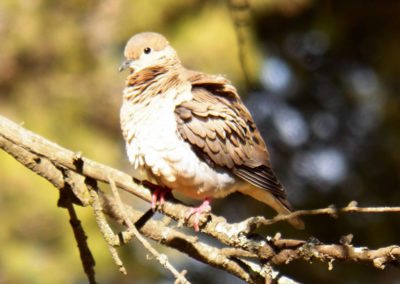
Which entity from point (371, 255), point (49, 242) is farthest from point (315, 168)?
point (371, 255)

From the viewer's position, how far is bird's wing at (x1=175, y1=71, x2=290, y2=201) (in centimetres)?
357

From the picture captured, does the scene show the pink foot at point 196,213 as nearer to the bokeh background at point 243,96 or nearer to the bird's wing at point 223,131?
the bird's wing at point 223,131

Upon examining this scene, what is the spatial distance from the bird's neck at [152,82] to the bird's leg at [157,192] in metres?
0.43

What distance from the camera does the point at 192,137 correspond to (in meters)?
3.54

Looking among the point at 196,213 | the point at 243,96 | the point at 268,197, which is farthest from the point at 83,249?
the point at 243,96

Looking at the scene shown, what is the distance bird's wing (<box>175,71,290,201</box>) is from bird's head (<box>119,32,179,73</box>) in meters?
0.23

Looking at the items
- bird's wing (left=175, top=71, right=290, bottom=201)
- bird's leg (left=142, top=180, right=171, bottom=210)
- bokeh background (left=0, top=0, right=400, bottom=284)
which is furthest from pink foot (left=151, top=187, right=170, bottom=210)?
bokeh background (left=0, top=0, right=400, bottom=284)

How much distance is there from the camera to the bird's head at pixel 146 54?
13.0 feet

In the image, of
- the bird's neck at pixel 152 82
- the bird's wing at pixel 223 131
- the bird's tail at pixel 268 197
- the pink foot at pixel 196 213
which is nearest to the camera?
the pink foot at pixel 196 213

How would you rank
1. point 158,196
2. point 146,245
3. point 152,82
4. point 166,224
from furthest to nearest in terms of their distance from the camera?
1. point 152,82
2. point 158,196
3. point 166,224
4. point 146,245

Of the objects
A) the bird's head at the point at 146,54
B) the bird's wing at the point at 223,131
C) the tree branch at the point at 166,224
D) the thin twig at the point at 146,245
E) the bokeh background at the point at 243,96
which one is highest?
the bokeh background at the point at 243,96

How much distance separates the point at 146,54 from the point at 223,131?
22.6 inches

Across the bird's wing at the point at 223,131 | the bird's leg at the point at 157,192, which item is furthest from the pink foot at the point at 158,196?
the bird's wing at the point at 223,131

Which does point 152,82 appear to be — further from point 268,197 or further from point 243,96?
point 243,96
